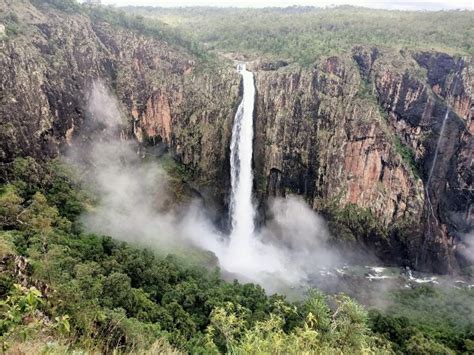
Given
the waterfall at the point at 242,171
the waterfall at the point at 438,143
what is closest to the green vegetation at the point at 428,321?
the waterfall at the point at 438,143

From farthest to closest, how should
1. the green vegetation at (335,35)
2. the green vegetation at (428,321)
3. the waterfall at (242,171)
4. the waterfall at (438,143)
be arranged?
1. the green vegetation at (335,35)
2. the waterfall at (242,171)
3. the waterfall at (438,143)
4. the green vegetation at (428,321)

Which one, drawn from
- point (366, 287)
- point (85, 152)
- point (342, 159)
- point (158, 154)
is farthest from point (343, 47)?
point (85, 152)

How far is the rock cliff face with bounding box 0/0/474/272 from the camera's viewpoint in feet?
108

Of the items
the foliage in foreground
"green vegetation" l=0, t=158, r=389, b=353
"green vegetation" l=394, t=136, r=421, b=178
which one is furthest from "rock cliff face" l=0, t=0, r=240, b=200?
"green vegetation" l=394, t=136, r=421, b=178

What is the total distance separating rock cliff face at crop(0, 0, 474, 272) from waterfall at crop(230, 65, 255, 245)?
2.97 feet

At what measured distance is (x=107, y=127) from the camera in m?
32.7

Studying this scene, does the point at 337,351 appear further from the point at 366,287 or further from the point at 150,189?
the point at 150,189

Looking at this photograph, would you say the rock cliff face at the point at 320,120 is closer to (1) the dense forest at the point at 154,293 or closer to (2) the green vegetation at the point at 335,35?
(1) the dense forest at the point at 154,293

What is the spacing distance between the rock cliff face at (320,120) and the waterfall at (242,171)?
90 centimetres

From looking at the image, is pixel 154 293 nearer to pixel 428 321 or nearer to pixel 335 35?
pixel 428 321

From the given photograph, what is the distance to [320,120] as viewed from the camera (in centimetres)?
3559

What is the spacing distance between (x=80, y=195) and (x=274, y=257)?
563 inches

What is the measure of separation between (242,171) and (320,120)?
7.50 metres

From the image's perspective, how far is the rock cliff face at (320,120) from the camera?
33031 mm
